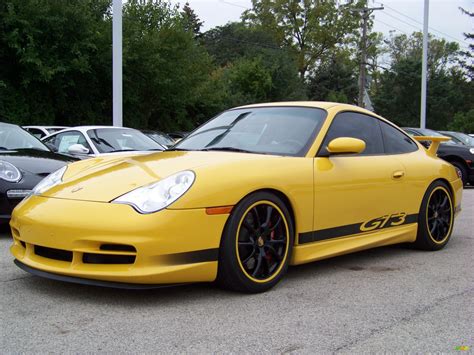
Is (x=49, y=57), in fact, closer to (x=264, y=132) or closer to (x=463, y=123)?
(x=264, y=132)

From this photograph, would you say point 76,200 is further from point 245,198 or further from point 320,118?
point 320,118

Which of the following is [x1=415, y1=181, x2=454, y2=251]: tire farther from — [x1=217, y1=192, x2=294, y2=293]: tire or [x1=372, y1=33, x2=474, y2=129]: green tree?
[x1=372, y1=33, x2=474, y2=129]: green tree

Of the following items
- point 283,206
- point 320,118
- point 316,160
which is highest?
point 320,118

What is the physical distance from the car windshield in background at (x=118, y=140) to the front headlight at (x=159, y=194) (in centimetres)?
502

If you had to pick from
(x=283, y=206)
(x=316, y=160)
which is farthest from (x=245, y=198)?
(x=316, y=160)

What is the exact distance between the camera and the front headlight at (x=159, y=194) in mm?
3473

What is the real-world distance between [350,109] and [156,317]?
8.66 ft

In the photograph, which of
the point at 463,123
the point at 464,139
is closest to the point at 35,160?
the point at 464,139

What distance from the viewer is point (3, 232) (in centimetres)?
602

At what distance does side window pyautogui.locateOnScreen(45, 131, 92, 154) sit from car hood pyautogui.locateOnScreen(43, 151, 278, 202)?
4331 millimetres

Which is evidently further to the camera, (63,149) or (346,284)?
(63,149)

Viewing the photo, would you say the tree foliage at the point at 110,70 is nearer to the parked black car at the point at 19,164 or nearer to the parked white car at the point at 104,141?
the parked white car at the point at 104,141

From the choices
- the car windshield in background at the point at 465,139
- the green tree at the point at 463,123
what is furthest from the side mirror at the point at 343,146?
the green tree at the point at 463,123

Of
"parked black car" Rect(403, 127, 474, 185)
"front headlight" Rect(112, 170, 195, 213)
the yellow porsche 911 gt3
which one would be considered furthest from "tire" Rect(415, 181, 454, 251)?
"parked black car" Rect(403, 127, 474, 185)
